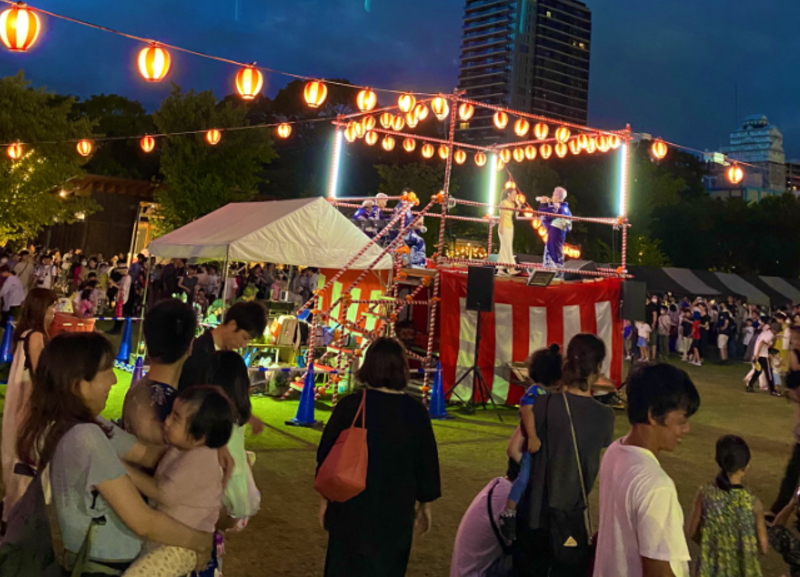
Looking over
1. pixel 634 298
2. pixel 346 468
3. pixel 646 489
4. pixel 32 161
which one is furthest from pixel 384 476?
pixel 32 161

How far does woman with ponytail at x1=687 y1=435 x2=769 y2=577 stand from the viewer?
3213mm

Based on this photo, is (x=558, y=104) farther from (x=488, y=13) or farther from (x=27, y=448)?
(x=27, y=448)

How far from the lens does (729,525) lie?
329 cm

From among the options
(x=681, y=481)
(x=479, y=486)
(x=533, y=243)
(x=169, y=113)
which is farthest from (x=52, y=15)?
(x=533, y=243)

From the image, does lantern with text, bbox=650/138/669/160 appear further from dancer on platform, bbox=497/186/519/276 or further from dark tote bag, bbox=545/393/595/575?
dark tote bag, bbox=545/393/595/575

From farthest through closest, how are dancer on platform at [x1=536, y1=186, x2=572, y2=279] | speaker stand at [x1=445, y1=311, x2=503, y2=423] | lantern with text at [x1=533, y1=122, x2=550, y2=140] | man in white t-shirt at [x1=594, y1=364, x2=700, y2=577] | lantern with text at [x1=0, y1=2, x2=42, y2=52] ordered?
1. lantern with text at [x1=533, y1=122, x2=550, y2=140]
2. dancer on platform at [x1=536, y1=186, x2=572, y2=279]
3. speaker stand at [x1=445, y1=311, x2=503, y2=423]
4. lantern with text at [x1=0, y1=2, x2=42, y2=52]
5. man in white t-shirt at [x1=594, y1=364, x2=700, y2=577]

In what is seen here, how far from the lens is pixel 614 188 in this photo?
44.9 meters

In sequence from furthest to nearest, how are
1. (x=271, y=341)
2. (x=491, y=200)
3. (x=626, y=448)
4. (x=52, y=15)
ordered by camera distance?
(x=491, y=200)
(x=271, y=341)
(x=52, y=15)
(x=626, y=448)

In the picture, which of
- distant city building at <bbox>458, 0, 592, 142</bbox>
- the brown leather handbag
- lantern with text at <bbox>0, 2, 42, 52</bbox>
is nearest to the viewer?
the brown leather handbag

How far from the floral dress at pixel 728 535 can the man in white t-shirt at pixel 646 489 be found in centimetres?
124

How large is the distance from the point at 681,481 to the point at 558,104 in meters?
105

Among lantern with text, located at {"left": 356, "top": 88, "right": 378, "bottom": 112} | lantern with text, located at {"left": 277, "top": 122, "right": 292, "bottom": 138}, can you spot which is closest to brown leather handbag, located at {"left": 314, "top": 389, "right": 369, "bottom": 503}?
lantern with text, located at {"left": 356, "top": 88, "right": 378, "bottom": 112}

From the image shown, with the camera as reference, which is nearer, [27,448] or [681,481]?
[27,448]

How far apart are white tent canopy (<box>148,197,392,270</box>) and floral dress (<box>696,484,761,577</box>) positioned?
8204 mm
